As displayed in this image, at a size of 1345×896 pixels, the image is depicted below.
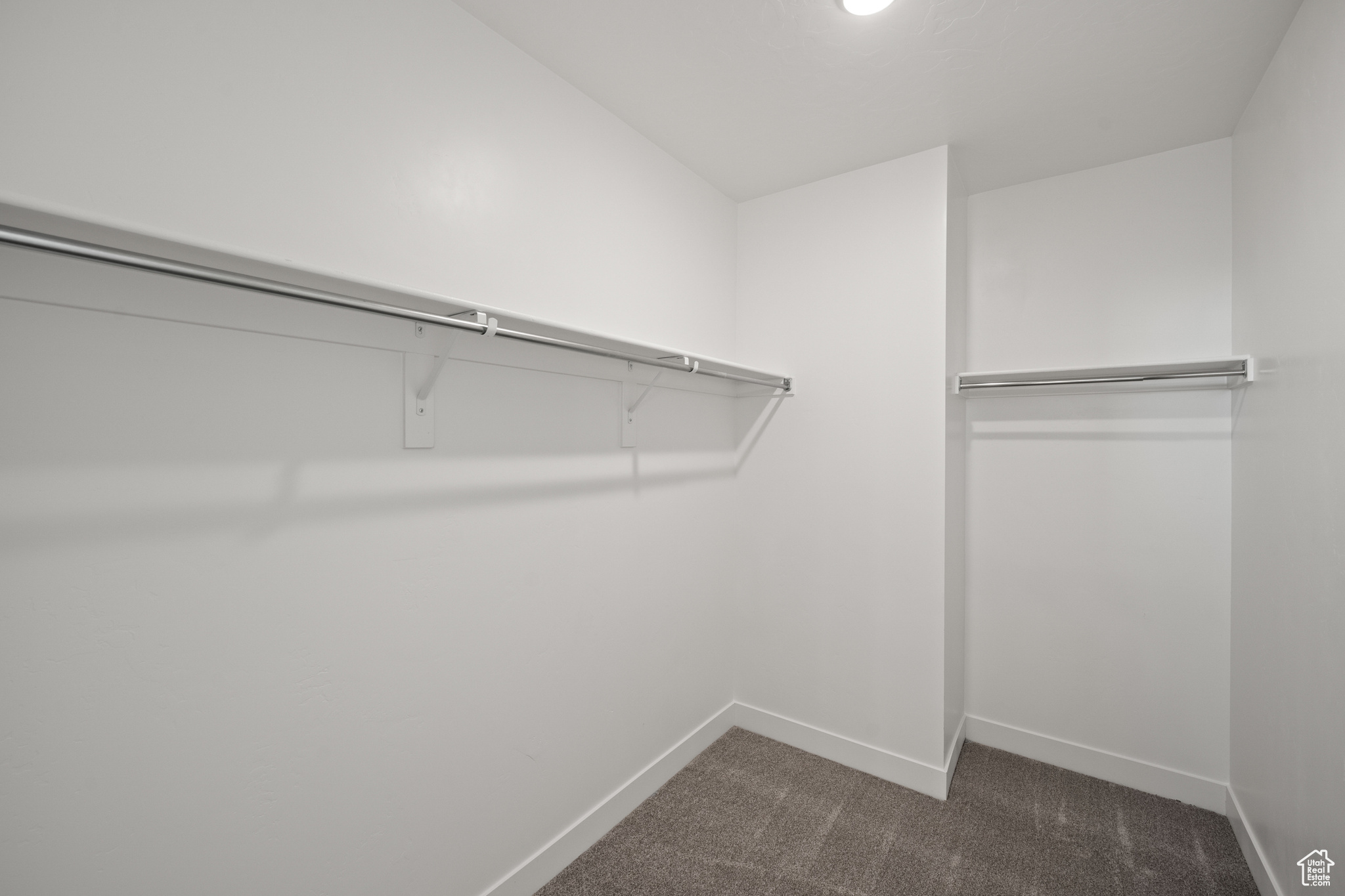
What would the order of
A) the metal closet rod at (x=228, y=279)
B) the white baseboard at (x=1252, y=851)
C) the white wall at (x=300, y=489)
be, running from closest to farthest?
the metal closet rod at (x=228, y=279), the white wall at (x=300, y=489), the white baseboard at (x=1252, y=851)

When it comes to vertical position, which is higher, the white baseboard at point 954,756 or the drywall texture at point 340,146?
the drywall texture at point 340,146

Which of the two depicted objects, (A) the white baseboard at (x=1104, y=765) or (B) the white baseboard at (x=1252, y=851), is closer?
(B) the white baseboard at (x=1252, y=851)

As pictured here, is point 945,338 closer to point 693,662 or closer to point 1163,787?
point 693,662

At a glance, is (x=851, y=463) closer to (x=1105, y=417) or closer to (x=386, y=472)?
(x=1105, y=417)

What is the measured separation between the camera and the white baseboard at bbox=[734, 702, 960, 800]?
2.03m

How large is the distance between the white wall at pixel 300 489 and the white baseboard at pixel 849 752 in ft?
2.63

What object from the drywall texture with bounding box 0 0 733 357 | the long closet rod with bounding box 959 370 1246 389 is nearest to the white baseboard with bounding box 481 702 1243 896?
the long closet rod with bounding box 959 370 1246 389

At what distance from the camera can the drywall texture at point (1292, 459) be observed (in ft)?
3.98

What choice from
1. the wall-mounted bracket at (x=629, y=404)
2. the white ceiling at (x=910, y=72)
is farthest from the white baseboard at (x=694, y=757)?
the white ceiling at (x=910, y=72)

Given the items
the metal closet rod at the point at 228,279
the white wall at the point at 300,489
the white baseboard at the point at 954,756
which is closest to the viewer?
the metal closet rod at the point at 228,279

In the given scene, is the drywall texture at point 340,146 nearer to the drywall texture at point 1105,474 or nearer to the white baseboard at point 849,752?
the drywall texture at point 1105,474

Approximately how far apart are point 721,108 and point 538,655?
178cm

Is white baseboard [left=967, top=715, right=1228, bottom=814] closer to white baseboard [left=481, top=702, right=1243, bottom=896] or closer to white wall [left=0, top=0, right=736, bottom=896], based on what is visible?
white baseboard [left=481, top=702, right=1243, bottom=896]

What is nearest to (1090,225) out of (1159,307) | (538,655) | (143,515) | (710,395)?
(1159,307)
